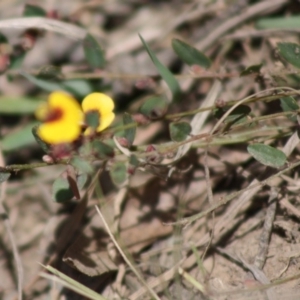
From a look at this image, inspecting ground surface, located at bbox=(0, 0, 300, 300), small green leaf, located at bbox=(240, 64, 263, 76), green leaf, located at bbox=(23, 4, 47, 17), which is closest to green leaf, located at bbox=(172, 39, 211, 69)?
ground surface, located at bbox=(0, 0, 300, 300)

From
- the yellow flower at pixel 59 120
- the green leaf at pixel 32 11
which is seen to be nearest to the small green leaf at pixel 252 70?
the yellow flower at pixel 59 120

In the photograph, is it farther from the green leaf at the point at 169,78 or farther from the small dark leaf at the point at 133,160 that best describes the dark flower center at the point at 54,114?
the green leaf at the point at 169,78

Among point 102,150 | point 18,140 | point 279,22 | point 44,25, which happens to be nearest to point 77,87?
point 44,25

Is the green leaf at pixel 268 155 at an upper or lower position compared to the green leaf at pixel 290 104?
lower

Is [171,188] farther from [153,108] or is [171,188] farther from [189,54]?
[189,54]

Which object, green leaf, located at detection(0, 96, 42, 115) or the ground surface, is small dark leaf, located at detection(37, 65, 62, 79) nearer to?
the ground surface
